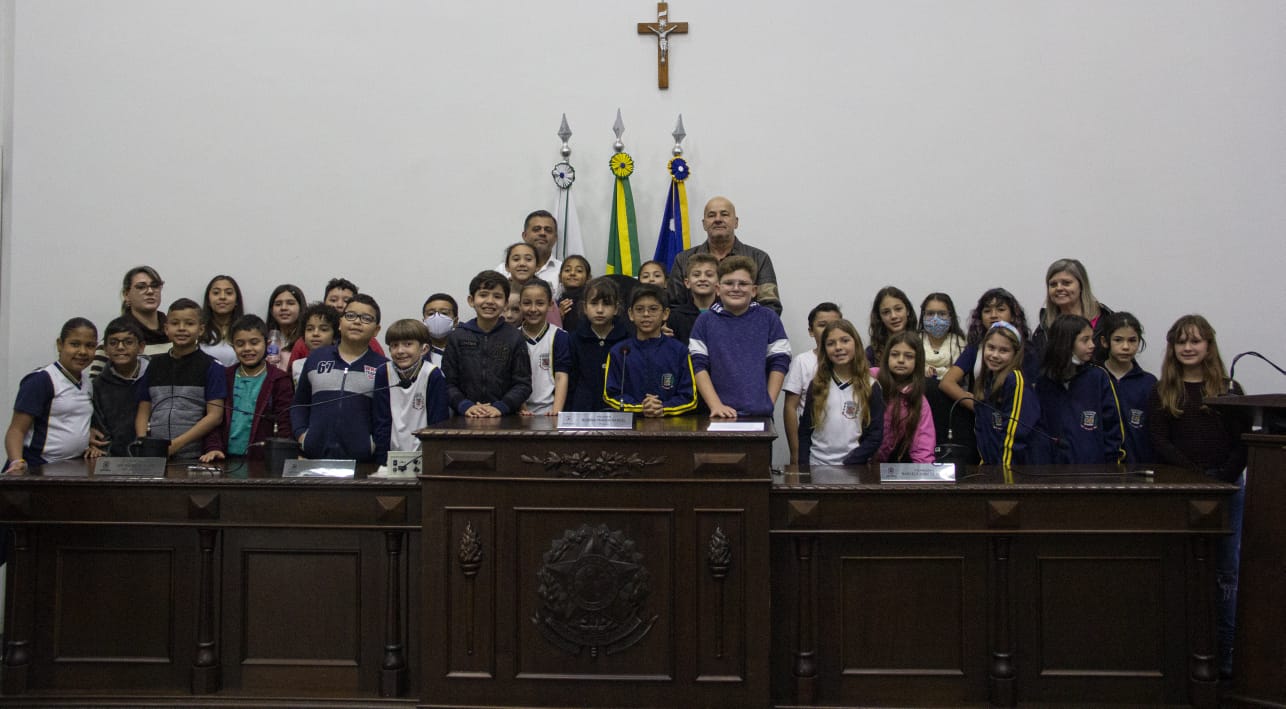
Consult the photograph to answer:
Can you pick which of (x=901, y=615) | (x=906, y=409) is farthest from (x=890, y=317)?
(x=901, y=615)

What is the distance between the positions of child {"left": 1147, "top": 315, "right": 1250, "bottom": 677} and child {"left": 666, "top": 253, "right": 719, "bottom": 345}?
74.5 inches

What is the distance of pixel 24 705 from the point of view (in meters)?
3.49

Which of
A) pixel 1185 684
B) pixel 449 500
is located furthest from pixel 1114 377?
pixel 449 500

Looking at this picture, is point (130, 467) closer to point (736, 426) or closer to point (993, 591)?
point (736, 426)

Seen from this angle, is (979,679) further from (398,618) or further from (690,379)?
(398,618)

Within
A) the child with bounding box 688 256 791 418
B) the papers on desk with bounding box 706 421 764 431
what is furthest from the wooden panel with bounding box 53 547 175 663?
the child with bounding box 688 256 791 418

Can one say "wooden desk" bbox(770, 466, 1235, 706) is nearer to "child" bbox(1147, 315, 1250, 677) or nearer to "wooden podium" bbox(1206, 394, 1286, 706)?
"wooden podium" bbox(1206, 394, 1286, 706)

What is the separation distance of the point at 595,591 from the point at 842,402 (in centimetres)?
142

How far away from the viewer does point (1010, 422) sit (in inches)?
158

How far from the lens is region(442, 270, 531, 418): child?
4133mm

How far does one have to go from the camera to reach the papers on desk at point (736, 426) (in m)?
3.27

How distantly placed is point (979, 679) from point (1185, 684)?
0.66m

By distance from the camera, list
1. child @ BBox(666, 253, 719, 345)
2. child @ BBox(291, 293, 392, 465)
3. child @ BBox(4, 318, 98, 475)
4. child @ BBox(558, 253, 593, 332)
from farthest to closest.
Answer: child @ BBox(558, 253, 593, 332) → child @ BBox(666, 253, 719, 345) → child @ BBox(4, 318, 98, 475) → child @ BBox(291, 293, 392, 465)

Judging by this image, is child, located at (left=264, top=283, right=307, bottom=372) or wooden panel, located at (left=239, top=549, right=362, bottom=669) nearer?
wooden panel, located at (left=239, top=549, right=362, bottom=669)
